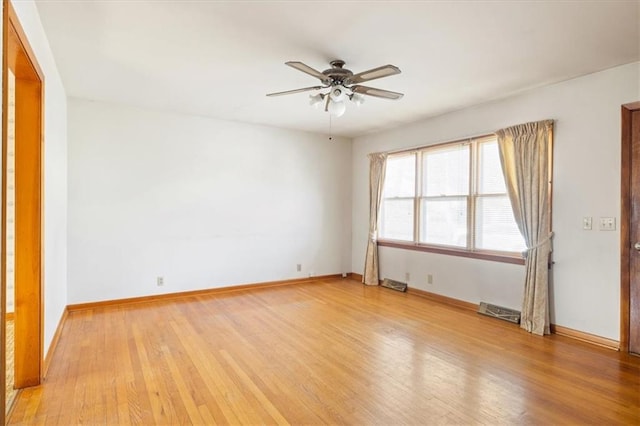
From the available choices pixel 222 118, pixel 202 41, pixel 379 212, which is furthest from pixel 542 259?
pixel 222 118

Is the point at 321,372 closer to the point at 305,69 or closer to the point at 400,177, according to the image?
the point at 305,69

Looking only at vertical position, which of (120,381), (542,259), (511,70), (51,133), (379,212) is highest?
(511,70)

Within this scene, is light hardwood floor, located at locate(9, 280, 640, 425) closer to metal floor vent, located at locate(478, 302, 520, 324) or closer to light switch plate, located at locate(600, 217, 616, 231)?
metal floor vent, located at locate(478, 302, 520, 324)

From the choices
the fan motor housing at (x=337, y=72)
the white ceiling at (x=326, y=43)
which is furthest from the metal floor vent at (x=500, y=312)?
the fan motor housing at (x=337, y=72)

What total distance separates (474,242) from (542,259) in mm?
902

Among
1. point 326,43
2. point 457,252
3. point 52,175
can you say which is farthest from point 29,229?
point 457,252

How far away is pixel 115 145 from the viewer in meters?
4.48

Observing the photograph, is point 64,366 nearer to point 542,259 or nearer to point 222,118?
point 222,118

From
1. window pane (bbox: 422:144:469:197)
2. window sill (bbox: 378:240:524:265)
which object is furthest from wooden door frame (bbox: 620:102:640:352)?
window pane (bbox: 422:144:469:197)

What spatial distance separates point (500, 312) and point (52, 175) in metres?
4.84

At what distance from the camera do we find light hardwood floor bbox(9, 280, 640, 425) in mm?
2186

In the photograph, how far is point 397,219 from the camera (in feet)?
18.6

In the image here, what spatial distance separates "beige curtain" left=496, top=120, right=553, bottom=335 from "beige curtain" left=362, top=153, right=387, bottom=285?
7.32ft

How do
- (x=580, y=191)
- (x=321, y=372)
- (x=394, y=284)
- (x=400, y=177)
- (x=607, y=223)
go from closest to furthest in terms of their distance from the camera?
1. (x=321, y=372)
2. (x=607, y=223)
3. (x=580, y=191)
4. (x=394, y=284)
5. (x=400, y=177)
